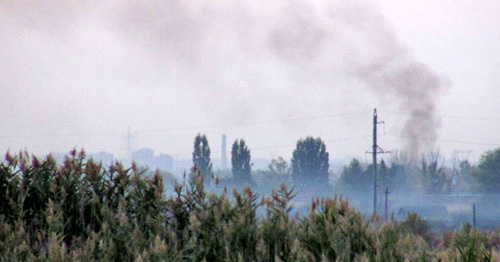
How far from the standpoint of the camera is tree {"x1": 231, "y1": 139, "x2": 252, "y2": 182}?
76.9m

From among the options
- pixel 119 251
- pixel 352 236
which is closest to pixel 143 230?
pixel 119 251

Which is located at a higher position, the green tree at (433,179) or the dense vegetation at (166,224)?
the dense vegetation at (166,224)

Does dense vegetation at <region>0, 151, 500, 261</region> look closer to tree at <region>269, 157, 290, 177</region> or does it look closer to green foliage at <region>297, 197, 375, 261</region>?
green foliage at <region>297, 197, 375, 261</region>

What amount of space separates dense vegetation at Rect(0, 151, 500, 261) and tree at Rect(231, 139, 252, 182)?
68791mm

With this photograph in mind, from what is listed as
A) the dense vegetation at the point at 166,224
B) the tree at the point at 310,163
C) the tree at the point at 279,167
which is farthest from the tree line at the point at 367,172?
the dense vegetation at the point at 166,224

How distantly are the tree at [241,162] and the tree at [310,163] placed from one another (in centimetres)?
815

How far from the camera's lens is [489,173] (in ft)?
243

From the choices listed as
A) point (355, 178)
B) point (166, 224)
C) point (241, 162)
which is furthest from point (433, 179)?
point (166, 224)

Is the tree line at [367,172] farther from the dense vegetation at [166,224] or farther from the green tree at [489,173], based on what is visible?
the dense vegetation at [166,224]

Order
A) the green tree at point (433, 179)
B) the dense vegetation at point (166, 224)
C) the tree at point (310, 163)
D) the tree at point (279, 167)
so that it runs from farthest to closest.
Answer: the tree at point (279, 167), the tree at point (310, 163), the green tree at point (433, 179), the dense vegetation at point (166, 224)

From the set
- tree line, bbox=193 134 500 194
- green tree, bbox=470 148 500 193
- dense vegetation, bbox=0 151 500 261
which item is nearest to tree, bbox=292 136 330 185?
tree line, bbox=193 134 500 194

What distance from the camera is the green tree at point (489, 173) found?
239 ft

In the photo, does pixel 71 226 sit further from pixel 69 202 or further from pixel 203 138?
pixel 203 138

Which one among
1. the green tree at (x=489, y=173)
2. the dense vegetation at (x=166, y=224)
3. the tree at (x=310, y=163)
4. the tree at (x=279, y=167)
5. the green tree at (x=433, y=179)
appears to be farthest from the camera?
the tree at (x=279, y=167)
